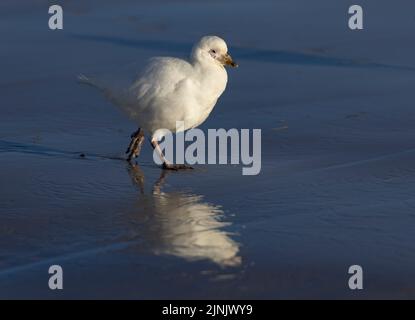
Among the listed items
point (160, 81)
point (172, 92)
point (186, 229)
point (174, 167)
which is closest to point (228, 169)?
point (174, 167)

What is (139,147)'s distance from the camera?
820 centimetres

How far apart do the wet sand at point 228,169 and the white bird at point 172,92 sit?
0.25 meters

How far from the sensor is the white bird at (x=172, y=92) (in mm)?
8000

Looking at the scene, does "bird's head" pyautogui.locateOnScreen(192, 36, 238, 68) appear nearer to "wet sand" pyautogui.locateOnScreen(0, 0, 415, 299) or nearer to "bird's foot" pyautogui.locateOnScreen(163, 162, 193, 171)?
"wet sand" pyautogui.locateOnScreen(0, 0, 415, 299)

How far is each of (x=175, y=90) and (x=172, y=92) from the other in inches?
1.1

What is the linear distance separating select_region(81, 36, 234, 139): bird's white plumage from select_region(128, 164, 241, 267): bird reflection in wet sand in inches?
30.4

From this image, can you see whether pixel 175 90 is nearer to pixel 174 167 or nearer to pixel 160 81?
pixel 160 81

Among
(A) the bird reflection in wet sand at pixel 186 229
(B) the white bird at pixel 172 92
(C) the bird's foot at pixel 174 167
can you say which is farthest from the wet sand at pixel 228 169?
(B) the white bird at pixel 172 92

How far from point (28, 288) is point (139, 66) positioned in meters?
3.10

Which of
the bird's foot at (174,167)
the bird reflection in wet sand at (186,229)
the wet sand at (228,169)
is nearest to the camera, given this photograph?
the wet sand at (228,169)

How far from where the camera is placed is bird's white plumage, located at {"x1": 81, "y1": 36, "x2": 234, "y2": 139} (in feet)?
26.2

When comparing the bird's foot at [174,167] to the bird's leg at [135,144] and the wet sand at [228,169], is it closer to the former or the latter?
the wet sand at [228,169]

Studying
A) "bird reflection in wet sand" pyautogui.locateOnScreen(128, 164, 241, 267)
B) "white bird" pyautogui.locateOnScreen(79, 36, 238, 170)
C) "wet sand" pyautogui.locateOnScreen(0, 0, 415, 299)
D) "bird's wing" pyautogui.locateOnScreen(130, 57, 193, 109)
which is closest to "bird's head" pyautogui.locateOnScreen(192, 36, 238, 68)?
"white bird" pyautogui.locateOnScreen(79, 36, 238, 170)

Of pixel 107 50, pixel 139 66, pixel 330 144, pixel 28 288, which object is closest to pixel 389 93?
pixel 330 144
